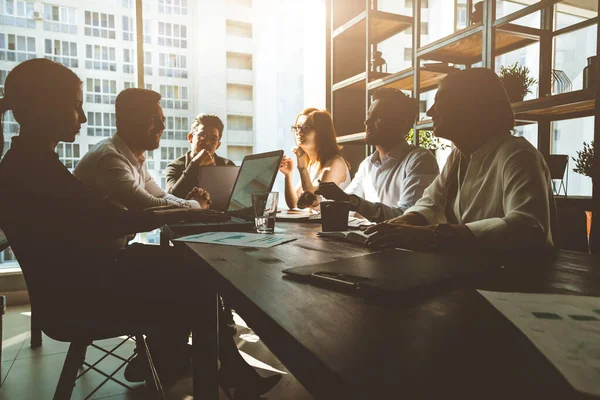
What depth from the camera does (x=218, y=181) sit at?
238 centimetres

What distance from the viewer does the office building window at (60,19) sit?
3652 mm

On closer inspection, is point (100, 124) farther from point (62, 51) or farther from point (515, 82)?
point (515, 82)

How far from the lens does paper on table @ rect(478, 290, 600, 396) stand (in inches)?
14.6

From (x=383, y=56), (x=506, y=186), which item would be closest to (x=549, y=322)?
(x=506, y=186)

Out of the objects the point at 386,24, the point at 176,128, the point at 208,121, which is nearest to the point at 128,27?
the point at 176,128

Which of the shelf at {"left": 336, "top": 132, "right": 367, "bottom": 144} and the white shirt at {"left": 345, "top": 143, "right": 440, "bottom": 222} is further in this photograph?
the shelf at {"left": 336, "top": 132, "right": 367, "bottom": 144}

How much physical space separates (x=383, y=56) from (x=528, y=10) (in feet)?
5.43

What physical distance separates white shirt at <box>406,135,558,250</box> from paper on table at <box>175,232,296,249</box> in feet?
1.83

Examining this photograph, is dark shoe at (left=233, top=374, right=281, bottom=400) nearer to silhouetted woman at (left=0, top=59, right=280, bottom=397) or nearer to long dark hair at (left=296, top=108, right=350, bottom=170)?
silhouetted woman at (left=0, top=59, right=280, bottom=397)

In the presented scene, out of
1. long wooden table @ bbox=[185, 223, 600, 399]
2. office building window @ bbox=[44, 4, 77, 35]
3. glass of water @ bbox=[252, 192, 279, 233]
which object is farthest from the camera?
office building window @ bbox=[44, 4, 77, 35]

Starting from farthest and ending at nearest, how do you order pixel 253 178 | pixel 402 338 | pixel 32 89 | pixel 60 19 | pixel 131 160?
pixel 60 19 < pixel 131 160 < pixel 253 178 < pixel 32 89 < pixel 402 338

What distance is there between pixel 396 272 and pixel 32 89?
1317mm

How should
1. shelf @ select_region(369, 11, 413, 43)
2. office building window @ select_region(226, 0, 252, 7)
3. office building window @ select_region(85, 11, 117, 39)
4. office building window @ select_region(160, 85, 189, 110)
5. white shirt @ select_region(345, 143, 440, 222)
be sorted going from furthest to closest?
office building window @ select_region(226, 0, 252, 7)
office building window @ select_region(160, 85, 189, 110)
office building window @ select_region(85, 11, 117, 39)
shelf @ select_region(369, 11, 413, 43)
white shirt @ select_region(345, 143, 440, 222)

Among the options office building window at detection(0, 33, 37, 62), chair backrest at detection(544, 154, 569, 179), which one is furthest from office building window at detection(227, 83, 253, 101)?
chair backrest at detection(544, 154, 569, 179)
